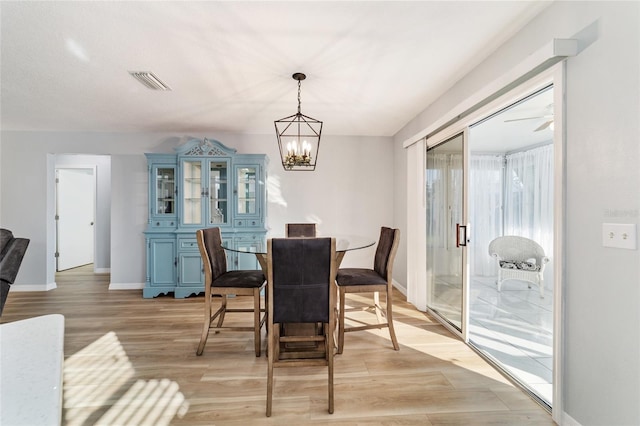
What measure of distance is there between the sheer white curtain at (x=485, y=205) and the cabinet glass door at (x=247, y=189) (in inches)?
146

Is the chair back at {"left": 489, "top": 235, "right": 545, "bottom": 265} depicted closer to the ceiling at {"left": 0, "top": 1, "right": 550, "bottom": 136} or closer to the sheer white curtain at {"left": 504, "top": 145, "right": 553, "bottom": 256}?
the sheer white curtain at {"left": 504, "top": 145, "right": 553, "bottom": 256}

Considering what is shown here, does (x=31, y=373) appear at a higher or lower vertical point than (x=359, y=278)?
higher

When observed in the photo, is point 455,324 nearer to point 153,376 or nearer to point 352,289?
point 352,289

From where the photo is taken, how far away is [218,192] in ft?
13.4

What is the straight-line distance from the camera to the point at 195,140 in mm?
3973

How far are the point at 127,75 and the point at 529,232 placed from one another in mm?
5622

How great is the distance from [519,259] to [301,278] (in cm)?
398

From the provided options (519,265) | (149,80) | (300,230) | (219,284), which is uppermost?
(149,80)

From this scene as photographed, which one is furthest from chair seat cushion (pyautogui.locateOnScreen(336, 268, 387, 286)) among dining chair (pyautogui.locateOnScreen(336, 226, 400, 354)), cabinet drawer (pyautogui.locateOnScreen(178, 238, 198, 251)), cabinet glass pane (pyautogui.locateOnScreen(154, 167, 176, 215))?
cabinet glass pane (pyautogui.locateOnScreen(154, 167, 176, 215))

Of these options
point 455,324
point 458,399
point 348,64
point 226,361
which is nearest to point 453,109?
point 348,64

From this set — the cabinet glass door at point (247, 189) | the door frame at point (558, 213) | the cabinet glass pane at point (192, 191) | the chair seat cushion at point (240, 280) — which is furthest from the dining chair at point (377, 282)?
the cabinet glass pane at point (192, 191)

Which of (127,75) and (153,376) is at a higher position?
(127,75)

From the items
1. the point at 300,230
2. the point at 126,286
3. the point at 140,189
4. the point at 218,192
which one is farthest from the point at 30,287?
the point at 300,230

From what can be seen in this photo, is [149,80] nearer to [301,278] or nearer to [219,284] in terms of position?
[219,284]
